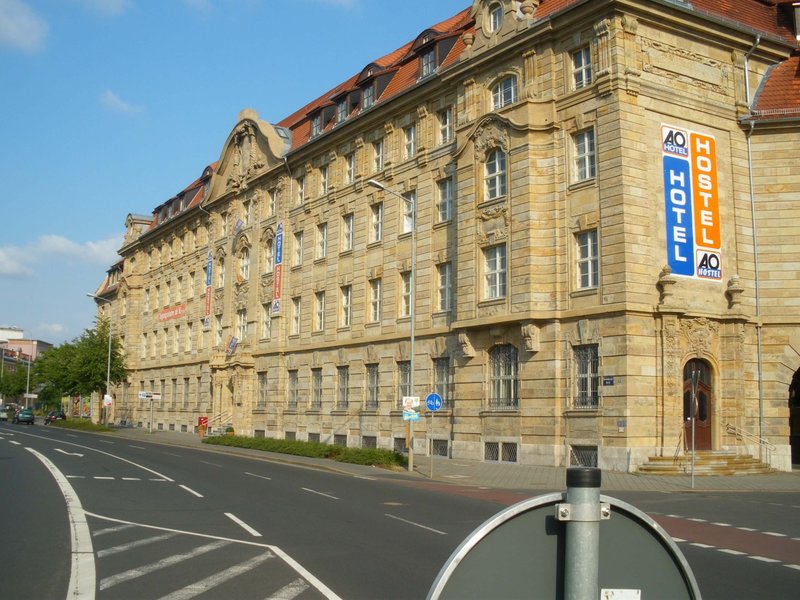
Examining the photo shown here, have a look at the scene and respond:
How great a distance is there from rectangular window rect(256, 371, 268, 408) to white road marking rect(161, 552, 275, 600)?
38405 mm

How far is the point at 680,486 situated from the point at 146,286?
2342 inches

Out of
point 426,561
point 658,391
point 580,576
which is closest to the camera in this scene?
point 580,576

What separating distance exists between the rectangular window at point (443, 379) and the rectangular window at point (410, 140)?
960 cm

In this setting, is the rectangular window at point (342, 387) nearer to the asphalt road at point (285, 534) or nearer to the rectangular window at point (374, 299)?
the rectangular window at point (374, 299)

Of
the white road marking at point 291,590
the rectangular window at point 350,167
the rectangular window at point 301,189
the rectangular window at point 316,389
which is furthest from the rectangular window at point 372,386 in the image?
the white road marking at point 291,590

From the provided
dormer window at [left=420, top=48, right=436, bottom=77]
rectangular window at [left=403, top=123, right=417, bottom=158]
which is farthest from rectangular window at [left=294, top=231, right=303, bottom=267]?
dormer window at [left=420, top=48, right=436, bottom=77]

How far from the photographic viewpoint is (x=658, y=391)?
88.8 feet

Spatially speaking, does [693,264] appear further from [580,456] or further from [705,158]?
[580,456]

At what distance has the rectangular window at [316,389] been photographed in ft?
145

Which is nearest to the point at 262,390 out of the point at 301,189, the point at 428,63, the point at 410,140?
the point at 301,189

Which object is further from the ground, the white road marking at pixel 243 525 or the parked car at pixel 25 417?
the white road marking at pixel 243 525

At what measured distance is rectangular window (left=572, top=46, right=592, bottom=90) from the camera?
97.2 feet

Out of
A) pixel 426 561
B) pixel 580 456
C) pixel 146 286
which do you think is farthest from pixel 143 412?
pixel 426 561

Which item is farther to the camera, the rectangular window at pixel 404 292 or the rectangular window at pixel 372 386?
the rectangular window at pixel 372 386
